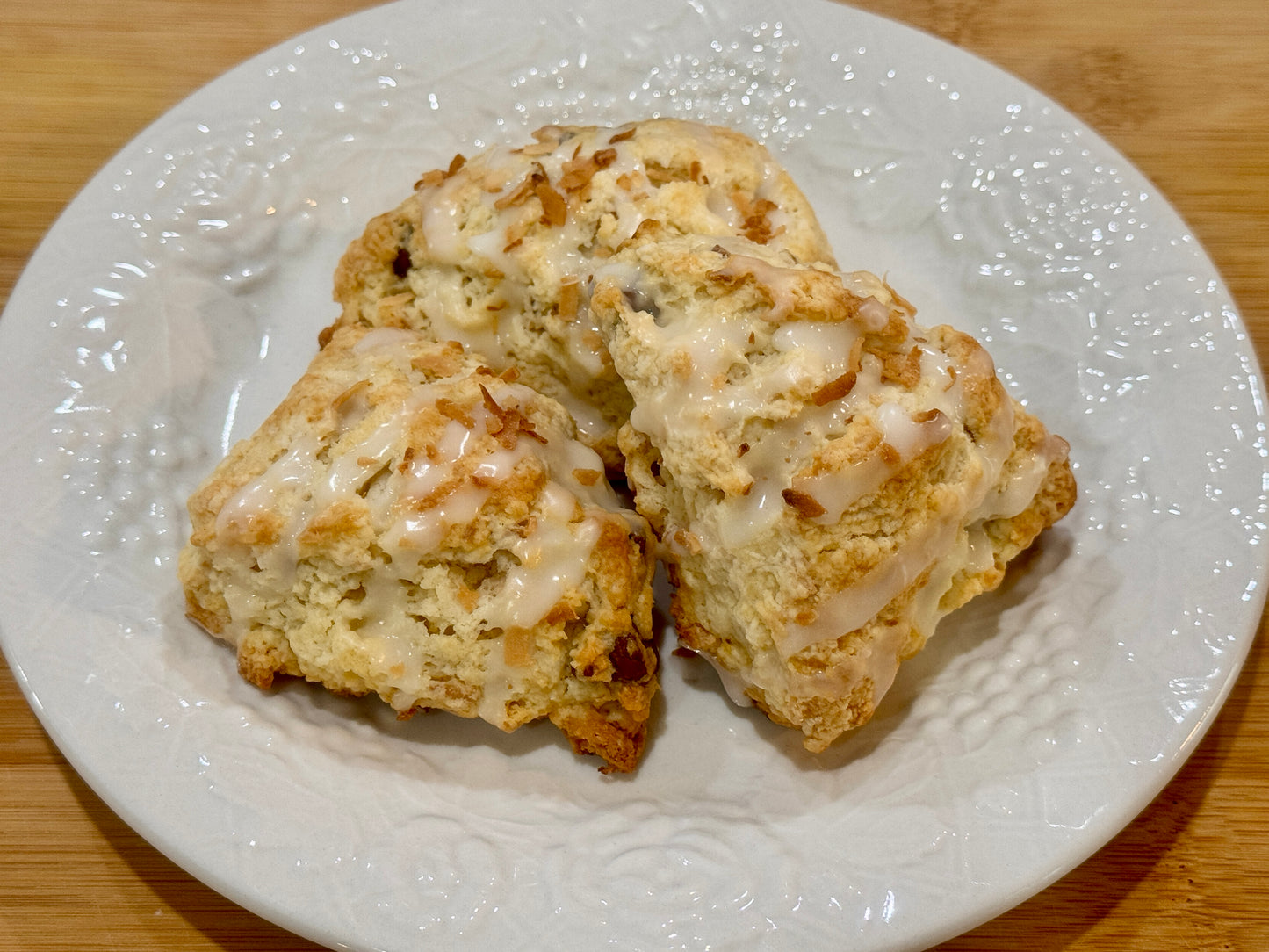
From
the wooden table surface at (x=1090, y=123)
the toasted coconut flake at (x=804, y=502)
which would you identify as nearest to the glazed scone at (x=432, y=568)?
the toasted coconut flake at (x=804, y=502)

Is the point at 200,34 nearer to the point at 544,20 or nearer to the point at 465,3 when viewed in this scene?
the point at 465,3

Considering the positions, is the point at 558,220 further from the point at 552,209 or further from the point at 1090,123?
the point at 1090,123

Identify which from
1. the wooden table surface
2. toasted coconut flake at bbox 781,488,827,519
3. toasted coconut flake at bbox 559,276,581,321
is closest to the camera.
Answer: toasted coconut flake at bbox 781,488,827,519

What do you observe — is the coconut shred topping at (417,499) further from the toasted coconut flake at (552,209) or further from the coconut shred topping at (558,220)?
the toasted coconut flake at (552,209)

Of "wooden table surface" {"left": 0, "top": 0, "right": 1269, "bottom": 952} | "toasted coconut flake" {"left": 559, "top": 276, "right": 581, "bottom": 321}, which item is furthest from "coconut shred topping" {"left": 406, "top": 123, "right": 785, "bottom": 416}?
"wooden table surface" {"left": 0, "top": 0, "right": 1269, "bottom": 952}

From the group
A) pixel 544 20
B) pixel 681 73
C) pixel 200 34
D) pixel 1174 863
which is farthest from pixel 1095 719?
pixel 200 34

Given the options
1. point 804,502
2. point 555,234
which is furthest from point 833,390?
point 555,234

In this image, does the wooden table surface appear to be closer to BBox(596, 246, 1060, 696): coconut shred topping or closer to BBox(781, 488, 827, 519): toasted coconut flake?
BBox(596, 246, 1060, 696): coconut shred topping
